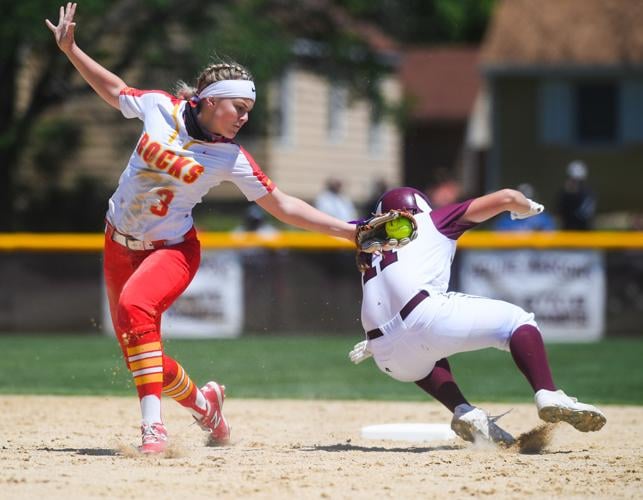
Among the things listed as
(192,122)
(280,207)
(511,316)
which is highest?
(192,122)

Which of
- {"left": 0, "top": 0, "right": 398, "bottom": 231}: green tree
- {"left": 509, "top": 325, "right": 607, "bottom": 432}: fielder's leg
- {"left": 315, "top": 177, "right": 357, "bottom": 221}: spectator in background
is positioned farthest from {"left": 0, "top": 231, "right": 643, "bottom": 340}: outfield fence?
{"left": 509, "top": 325, "right": 607, "bottom": 432}: fielder's leg

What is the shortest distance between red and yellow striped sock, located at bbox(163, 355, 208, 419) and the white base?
4.19ft

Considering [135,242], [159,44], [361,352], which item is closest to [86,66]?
[135,242]

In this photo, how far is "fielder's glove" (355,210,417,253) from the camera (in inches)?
266

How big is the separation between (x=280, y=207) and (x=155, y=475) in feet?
5.71

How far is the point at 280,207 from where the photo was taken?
7070mm

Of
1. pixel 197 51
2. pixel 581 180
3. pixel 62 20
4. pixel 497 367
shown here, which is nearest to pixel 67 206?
pixel 197 51

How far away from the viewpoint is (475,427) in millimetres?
7172

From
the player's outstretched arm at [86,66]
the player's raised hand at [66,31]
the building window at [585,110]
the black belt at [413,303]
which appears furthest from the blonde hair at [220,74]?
the building window at [585,110]

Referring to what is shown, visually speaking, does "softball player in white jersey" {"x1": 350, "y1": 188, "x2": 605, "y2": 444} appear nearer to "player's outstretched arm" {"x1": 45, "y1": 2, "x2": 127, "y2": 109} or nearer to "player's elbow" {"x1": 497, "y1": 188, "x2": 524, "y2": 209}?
"player's elbow" {"x1": 497, "y1": 188, "x2": 524, "y2": 209}

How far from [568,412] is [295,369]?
6.55 metres

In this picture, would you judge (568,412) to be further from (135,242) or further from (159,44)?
(159,44)

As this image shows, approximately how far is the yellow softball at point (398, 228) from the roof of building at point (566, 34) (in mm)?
22607

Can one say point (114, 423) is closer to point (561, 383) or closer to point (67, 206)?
point (561, 383)
